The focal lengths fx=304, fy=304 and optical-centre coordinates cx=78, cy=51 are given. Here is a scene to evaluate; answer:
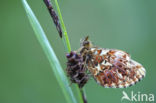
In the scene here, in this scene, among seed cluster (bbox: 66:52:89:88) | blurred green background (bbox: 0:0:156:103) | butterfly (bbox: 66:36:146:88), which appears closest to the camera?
seed cluster (bbox: 66:52:89:88)

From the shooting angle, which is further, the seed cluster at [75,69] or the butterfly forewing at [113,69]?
the butterfly forewing at [113,69]

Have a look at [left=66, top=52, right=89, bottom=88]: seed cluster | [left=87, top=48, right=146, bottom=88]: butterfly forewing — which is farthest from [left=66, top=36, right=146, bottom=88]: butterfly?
[left=66, top=52, right=89, bottom=88]: seed cluster

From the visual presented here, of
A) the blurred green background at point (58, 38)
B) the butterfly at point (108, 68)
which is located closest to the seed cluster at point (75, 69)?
the butterfly at point (108, 68)

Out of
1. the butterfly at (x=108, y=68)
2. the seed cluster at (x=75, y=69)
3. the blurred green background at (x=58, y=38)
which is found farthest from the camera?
the blurred green background at (x=58, y=38)

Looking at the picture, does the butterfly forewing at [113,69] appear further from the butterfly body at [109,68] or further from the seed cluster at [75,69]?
the seed cluster at [75,69]

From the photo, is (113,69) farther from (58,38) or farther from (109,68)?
(58,38)

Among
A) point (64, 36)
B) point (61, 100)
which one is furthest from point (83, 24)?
point (64, 36)

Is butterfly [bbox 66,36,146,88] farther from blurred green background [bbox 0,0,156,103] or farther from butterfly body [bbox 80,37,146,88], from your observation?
blurred green background [bbox 0,0,156,103]

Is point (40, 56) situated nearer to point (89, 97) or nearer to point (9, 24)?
point (9, 24)
